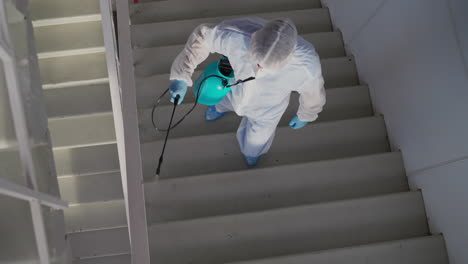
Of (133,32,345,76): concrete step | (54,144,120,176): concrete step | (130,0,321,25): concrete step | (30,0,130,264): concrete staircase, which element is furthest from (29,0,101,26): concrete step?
(54,144,120,176): concrete step

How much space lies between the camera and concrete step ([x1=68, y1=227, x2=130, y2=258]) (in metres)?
3.09

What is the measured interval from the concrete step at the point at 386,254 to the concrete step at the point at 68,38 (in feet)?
7.08

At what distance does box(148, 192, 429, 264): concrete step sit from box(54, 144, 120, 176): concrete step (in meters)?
1.15

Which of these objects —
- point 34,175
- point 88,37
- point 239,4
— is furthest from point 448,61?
point 88,37

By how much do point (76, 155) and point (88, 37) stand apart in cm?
97

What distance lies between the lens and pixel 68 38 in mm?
3184

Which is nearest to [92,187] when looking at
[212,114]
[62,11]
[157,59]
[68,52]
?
[68,52]

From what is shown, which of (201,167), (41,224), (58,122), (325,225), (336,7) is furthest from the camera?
(58,122)

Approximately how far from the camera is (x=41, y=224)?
1714 millimetres

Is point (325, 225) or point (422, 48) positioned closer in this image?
point (422, 48)

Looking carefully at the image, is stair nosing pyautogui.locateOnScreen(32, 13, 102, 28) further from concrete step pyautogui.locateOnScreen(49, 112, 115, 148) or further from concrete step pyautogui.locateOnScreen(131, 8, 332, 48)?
concrete step pyautogui.locateOnScreen(49, 112, 115, 148)

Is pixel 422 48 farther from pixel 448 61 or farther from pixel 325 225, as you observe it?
pixel 325 225

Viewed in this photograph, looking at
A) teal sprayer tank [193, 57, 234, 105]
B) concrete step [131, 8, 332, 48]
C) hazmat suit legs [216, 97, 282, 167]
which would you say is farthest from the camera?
concrete step [131, 8, 332, 48]

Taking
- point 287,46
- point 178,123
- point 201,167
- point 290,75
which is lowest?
point 201,167
